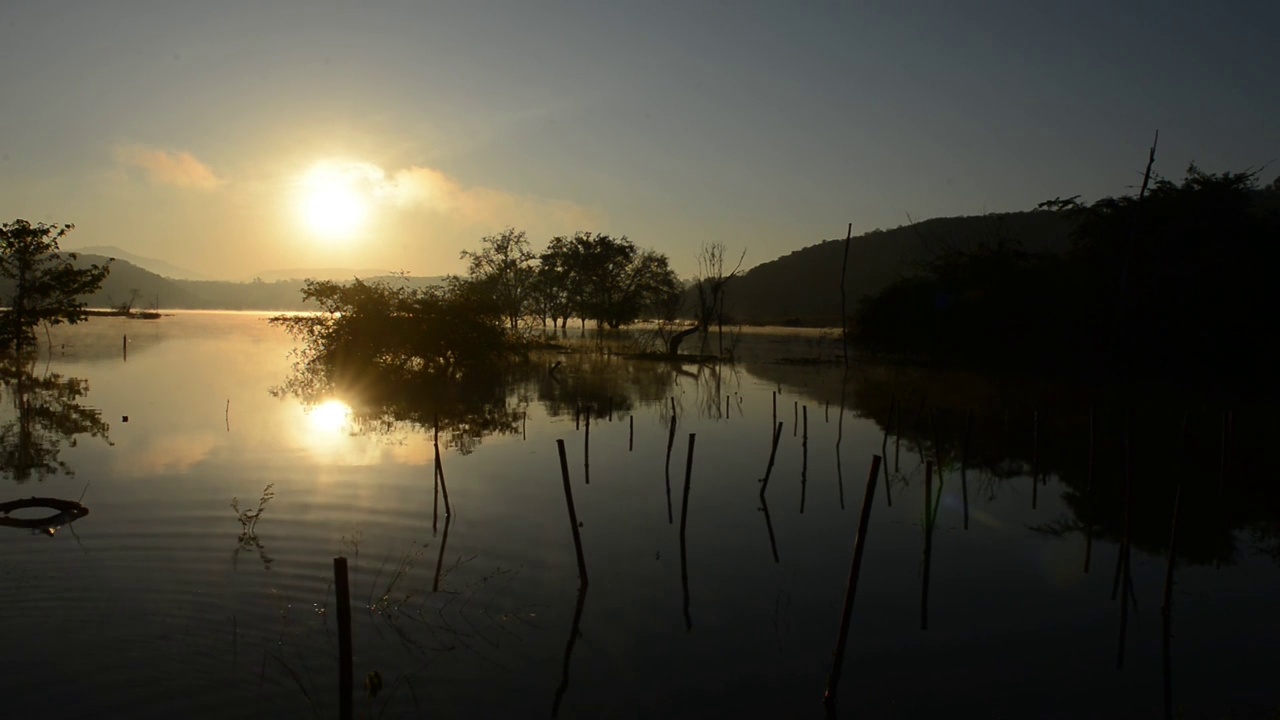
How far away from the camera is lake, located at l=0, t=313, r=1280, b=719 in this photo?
6.11 meters

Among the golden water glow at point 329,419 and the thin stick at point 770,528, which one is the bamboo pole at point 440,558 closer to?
Result: the thin stick at point 770,528

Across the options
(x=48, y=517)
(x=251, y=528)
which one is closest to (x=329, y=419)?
(x=48, y=517)

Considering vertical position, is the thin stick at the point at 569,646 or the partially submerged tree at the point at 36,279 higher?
the partially submerged tree at the point at 36,279

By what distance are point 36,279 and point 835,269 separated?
124893mm

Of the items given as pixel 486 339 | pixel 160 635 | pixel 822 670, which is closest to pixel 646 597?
pixel 822 670

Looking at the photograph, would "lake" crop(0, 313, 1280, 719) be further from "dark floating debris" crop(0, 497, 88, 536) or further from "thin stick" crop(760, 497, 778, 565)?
"dark floating debris" crop(0, 497, 88, 536)

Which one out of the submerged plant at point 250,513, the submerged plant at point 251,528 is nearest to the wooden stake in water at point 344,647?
the submerged plant at point 251,528

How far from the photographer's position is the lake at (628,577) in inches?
240

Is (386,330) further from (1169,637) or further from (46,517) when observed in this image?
(1169,637)

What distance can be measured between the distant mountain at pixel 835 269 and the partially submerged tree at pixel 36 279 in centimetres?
9145

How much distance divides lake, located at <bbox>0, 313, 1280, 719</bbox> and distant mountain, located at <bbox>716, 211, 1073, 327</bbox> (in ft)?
336

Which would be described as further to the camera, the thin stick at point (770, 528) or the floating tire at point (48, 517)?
the thin stick at point (770, 528)

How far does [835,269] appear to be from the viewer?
144500 mm

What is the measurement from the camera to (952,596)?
8.38 meters
